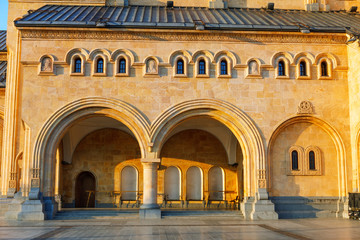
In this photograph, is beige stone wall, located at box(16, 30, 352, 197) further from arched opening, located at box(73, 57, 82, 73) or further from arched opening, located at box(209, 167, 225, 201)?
arched opening, located at box(209, 167, 225, 201)

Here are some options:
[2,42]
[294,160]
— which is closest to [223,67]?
[294,160]

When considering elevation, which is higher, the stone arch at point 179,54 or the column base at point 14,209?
the stone arch at point 179,54

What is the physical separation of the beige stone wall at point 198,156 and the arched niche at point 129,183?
1575 millimetres

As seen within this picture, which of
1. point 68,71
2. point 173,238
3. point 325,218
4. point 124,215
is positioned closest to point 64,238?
point 173,238

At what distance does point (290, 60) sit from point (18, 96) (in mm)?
15380

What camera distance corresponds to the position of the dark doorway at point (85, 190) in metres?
27.5

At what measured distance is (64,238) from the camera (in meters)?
14.6

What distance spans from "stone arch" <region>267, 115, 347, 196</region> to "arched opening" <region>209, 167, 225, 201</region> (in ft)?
21.3

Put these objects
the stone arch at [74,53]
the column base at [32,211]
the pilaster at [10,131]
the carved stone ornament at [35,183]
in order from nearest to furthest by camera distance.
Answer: the column base at [32,211]
the carved stone ornament at [35,183]
the stone arch at [74,53]
the pilaster at [10,131]

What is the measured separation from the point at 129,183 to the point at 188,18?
10.8 m

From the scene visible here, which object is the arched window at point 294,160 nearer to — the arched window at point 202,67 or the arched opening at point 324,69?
the arched opening at point 324,69

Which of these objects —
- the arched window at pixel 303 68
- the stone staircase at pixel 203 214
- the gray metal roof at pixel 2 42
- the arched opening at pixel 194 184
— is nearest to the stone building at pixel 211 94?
the arched window at pixel 303 68

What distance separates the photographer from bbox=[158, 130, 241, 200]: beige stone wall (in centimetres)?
2778

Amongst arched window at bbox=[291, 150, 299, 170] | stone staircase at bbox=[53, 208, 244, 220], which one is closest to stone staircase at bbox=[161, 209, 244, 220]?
stone staircase at bbox=[53, 208, 244, 220]
